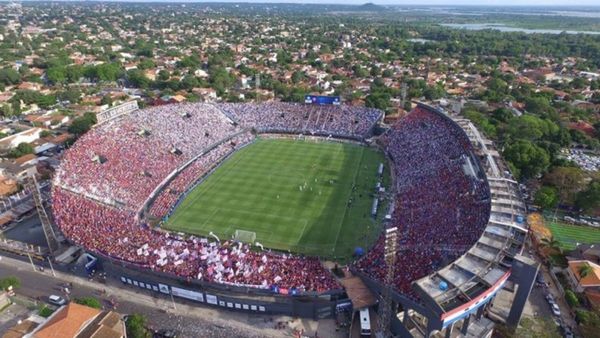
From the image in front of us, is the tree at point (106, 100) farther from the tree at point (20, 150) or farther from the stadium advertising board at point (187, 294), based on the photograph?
the stadium advertising board at point (187, 294)

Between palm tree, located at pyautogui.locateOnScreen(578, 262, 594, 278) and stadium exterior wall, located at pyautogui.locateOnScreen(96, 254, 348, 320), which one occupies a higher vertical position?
palm tree, located at pyautogui.locateOnScreen(578, 262, 594, 278)

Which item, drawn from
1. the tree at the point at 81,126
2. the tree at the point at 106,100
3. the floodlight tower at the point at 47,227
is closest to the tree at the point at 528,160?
the floodlight tower at the point at 47,227

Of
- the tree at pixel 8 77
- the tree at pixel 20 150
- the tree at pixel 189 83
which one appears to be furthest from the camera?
the tree at pixel 189 83

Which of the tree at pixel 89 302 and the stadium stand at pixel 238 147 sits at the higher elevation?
the stadium stand at pixel 238 147

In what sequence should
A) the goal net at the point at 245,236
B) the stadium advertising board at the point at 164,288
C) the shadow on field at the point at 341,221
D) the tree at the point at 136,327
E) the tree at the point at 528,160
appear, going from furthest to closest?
the tree at the point at 528,160
the goal net at the point at 245,236
the shadow on field at the point at 341,221
the stadium advertising board at the point at 164,288
the tree at the point at 136,327

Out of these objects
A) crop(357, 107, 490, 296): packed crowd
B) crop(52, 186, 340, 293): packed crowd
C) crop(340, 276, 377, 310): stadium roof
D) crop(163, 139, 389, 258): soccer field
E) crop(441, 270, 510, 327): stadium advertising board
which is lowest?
crop(163, 139, 389, 258): soccer field

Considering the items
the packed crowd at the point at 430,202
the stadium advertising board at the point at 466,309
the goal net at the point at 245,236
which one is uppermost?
the stadium advertising board at the point at 466,309

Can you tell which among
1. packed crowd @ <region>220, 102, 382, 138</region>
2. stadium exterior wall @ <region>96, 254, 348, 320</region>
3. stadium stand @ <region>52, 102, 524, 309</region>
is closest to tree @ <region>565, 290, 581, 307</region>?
stadium stand @ <region>52, 102, 524, 309</region>

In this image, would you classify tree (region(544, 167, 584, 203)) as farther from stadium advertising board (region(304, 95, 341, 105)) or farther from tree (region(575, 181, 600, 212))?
stadium advertising board (region(304, 95, 341, 105))
